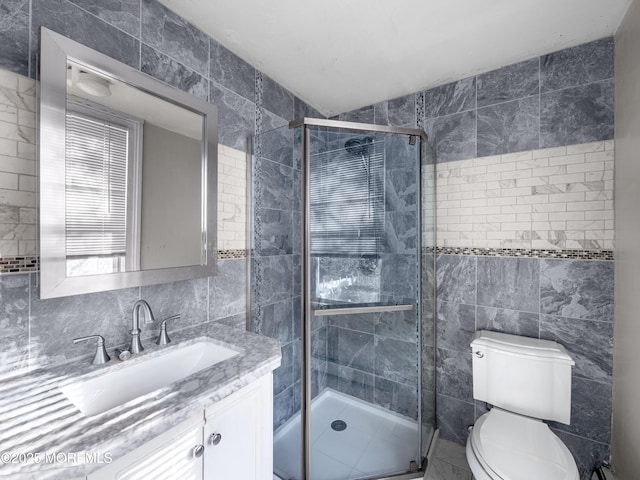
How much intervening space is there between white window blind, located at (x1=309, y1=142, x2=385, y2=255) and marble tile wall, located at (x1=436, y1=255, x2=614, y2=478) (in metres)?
0.72

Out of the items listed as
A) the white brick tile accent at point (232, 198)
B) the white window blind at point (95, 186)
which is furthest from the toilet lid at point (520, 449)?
the white window blind at point (95, 186)

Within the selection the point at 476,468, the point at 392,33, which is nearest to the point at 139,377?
the point at 476,468

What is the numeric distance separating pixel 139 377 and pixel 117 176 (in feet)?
2.72

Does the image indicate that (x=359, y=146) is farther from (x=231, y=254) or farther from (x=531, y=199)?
(x=531, y=199)

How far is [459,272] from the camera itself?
78.7 inches

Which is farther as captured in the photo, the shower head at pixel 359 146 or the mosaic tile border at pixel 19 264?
the shower head at pixel 359 146

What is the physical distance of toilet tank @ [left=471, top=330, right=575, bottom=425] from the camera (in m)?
1.55

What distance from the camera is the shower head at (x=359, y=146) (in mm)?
1679

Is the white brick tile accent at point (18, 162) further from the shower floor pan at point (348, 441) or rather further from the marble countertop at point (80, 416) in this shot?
the shower floor pan at point (348, 441)

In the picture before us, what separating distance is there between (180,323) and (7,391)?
24.3 inches

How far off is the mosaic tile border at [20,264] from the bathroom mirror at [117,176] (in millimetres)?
79

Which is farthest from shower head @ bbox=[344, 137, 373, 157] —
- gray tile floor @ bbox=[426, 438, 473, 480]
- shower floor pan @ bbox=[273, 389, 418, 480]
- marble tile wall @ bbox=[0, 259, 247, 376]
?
gray tile floor @ bbox=[426, 438, 473, 480]

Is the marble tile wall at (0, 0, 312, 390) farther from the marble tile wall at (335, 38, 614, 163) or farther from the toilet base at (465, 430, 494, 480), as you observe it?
the toilet base at (465, 430, 494, 480)

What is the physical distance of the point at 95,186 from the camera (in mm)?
1113
